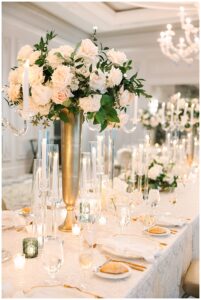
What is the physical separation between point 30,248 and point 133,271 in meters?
0.43

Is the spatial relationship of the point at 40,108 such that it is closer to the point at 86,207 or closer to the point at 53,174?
the point at 53,174

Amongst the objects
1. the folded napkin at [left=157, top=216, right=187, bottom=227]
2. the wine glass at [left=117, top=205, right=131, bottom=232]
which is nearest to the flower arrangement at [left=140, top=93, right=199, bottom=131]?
the folded napkin at [left=157, top=216, right=187, bottom=227]

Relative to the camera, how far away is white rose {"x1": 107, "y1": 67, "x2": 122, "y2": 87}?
1752 millimetres

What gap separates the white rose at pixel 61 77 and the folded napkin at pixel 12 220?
29.4 inches

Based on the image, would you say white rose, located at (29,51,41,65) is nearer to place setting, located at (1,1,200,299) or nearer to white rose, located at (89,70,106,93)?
place setting, located at (1,1,200,299)

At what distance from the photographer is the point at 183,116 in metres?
4.09

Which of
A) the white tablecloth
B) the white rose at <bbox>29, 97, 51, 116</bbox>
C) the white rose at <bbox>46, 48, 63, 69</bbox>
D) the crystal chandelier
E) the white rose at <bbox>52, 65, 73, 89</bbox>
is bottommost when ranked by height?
the white tablecloth

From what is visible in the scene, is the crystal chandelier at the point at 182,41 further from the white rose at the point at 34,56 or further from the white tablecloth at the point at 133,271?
the white rose at the point at 34,56

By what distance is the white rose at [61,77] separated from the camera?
5.37ft

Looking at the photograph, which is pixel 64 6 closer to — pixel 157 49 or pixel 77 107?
pixel 157 49

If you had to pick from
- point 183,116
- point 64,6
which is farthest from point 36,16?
point 183,116

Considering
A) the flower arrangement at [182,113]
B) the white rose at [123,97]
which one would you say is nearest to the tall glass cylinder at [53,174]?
the white rose at [123,97]

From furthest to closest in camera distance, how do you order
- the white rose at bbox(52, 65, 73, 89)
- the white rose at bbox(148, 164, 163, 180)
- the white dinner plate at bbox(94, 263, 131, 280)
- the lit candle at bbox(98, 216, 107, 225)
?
the white rose at bbox(148, 164, 163, 180), the lit candle at bbox(98, 216, 107, 225), the white rose at bbox(52, 65, 73, 89), the white dinner plate at bbox(94, 263, 131, 280)

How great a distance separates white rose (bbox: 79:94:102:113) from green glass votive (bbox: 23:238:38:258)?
2.05 feet
